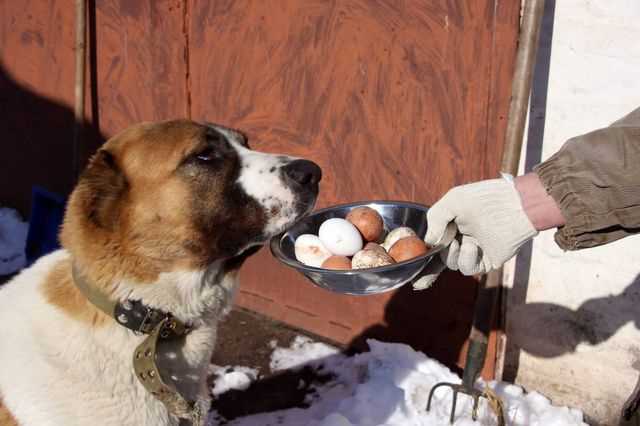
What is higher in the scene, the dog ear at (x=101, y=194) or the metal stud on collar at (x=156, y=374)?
the dog ear at (x=101, y=194)

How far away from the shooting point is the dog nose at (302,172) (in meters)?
2.49

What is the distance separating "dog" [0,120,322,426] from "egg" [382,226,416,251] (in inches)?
12.8

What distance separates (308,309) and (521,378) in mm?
1503

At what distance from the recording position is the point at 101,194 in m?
2.34

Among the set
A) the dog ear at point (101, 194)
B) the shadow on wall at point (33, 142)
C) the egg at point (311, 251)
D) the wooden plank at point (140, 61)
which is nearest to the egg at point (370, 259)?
the egg at point (311, 251)

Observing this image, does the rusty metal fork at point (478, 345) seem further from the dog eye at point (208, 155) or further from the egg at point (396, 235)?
the dog eye at point (208, 155)

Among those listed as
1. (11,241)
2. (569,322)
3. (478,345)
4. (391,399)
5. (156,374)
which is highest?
(156,374)

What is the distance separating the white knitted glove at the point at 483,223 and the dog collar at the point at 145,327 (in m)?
0.97

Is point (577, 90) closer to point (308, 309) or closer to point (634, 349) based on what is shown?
point (634, 349)

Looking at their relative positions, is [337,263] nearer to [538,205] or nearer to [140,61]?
[538,205]

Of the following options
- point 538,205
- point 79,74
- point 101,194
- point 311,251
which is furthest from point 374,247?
point 79,74

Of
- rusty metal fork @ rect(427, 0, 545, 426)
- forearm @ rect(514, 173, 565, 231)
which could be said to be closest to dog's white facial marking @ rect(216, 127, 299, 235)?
forearm @ rect(514, 173, 565, 231)

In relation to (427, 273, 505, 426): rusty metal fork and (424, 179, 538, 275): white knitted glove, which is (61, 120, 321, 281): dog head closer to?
(424, 179, 538, 275): white knitted glove

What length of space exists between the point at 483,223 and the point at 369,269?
1.33ft
